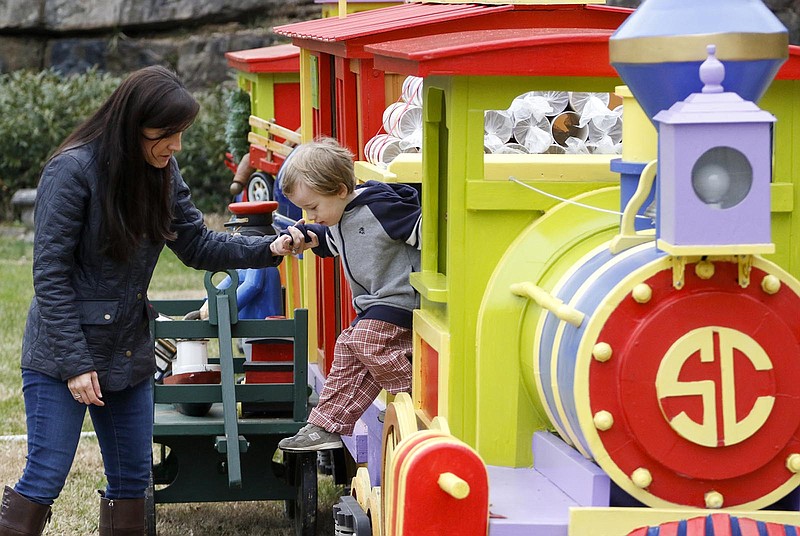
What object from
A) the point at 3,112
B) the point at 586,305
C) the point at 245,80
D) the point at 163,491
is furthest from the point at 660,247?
the point at 3,112

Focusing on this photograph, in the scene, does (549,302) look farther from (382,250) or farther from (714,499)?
(382,250)

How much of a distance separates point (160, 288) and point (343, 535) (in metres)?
6.22

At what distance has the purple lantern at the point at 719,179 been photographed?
2.29m

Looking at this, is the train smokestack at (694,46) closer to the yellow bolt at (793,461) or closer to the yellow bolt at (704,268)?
the yellow bolt at (704,268)

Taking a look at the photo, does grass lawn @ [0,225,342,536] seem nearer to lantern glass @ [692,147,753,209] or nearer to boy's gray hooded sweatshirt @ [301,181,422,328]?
boy's gray hooded sweatshirt @ [301,181,422,328]

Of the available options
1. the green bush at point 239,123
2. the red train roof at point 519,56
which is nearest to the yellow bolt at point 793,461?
the red train roof at point 519,56

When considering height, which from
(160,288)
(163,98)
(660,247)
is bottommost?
(160,288)

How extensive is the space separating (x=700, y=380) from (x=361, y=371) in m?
1.41

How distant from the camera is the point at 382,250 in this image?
11.7 feet

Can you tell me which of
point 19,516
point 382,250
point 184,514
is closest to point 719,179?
point 382,250

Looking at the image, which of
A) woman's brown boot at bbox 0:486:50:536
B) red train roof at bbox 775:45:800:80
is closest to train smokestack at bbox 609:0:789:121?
red train roof at bbox 775:45:800:80

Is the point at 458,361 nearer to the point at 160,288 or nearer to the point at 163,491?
the point at 163,491

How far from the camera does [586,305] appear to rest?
2.55 metres

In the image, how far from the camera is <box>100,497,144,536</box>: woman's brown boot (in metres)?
3.56
